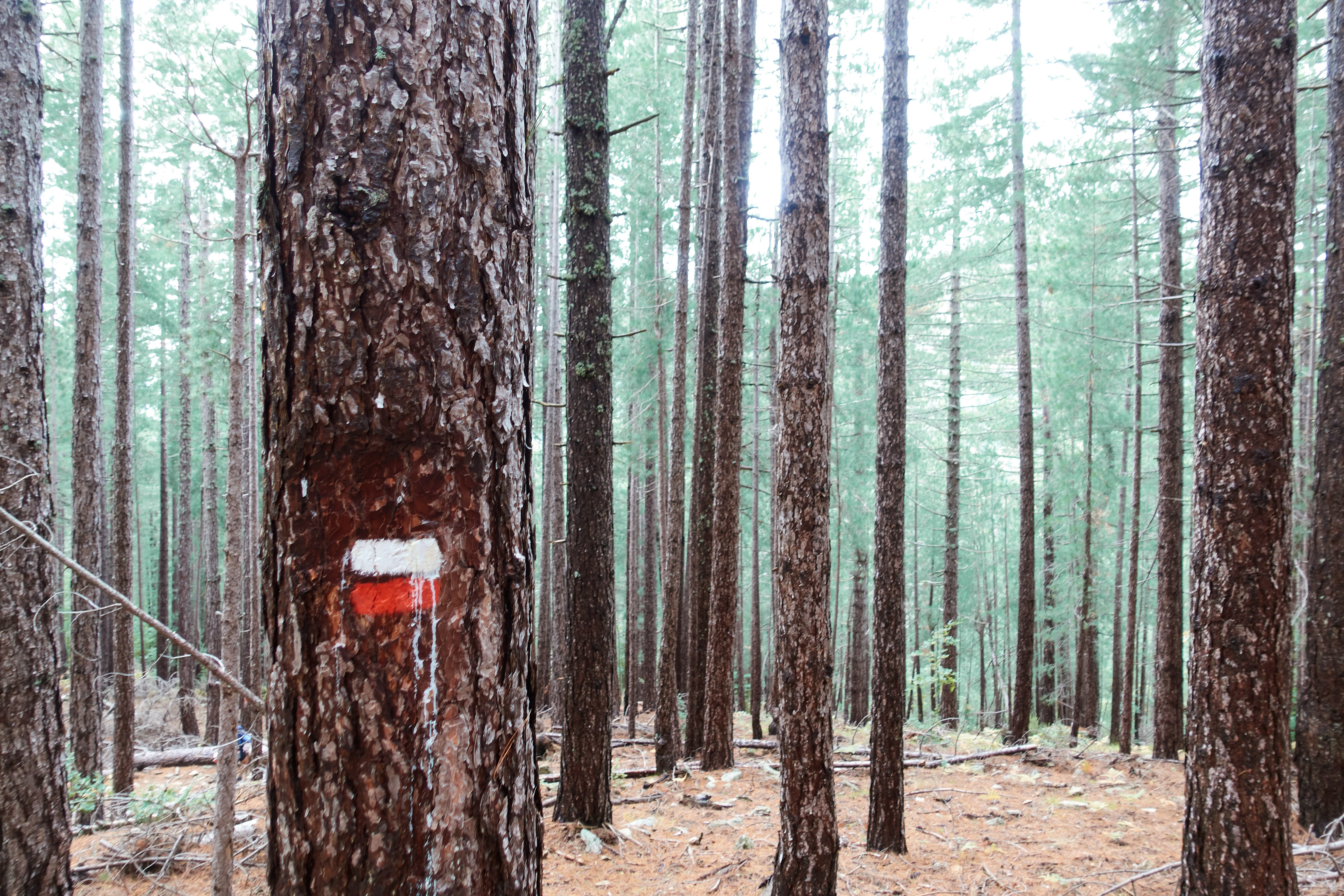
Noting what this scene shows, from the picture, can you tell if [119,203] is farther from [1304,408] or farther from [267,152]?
[1304,408]

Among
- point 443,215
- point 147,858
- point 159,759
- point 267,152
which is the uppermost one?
point 267,152

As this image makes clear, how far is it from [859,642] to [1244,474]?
15.1m

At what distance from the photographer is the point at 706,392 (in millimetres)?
8312

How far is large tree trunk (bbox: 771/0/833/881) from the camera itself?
4148 mm

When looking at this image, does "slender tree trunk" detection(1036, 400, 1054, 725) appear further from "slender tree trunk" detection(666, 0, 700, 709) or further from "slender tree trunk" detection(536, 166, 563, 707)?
"slender tree trunk" detection(666, 0, 700, 709)

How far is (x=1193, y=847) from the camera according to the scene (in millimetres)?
3742

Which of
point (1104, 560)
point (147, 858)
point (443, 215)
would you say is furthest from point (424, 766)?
point (1104, 560)

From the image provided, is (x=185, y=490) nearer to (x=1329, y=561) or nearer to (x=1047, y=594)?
(x=1329, y=561)

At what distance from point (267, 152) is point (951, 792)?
8.53 metres

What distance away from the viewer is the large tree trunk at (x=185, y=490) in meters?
14.6

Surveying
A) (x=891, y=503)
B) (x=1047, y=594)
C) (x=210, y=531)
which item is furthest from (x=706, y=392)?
(x=1047, y=594)

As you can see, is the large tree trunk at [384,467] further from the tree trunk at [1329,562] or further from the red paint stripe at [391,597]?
the tree trunk at [1329,562]

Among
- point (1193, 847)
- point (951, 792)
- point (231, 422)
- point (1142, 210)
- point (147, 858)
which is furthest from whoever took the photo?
point (1142, 210)

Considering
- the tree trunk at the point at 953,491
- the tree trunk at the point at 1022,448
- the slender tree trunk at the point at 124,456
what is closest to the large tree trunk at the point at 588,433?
the slender tree trunk at the point at 124,456
